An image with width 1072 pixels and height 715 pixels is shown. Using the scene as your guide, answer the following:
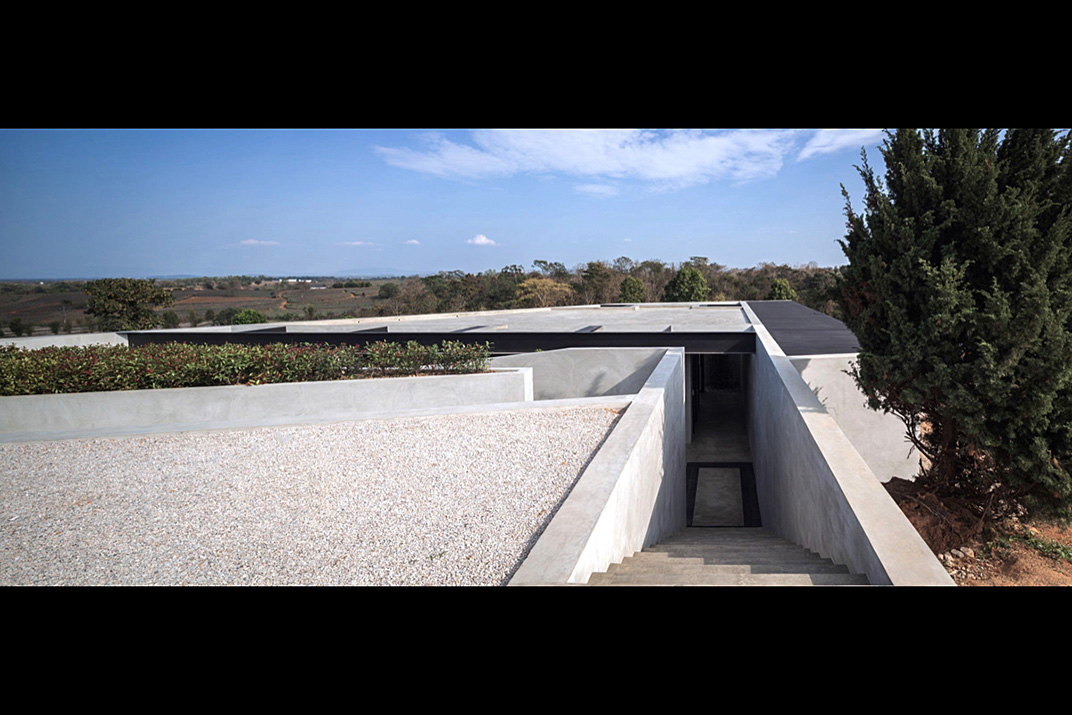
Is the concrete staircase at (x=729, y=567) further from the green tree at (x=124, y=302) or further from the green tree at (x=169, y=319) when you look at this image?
the green tree at (x=124, y=302)

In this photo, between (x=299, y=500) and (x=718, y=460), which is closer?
(x=299, y=500)

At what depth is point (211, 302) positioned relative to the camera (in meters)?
16.5

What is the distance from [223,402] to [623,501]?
5.19 meters

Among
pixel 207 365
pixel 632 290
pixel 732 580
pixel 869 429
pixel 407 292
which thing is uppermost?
pixel 407 292

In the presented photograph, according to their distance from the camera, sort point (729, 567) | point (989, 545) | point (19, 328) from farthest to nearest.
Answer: point (19, 328) → point (989, 545) → point (729, 567)

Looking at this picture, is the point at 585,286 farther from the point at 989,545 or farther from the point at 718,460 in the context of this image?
the point at 989,545

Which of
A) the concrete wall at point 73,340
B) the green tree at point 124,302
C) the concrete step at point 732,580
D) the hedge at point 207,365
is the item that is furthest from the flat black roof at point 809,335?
the green tree at point 124,302

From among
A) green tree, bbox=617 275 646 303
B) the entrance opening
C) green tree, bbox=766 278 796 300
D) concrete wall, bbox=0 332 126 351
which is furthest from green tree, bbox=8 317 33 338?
green tree, bbox=766 278 796 300

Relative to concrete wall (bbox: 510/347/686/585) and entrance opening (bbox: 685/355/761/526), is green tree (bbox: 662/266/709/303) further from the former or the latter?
concrete wall (bbox: 510/347/686/585)

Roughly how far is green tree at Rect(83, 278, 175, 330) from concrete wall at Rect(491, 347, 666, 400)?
406 inches

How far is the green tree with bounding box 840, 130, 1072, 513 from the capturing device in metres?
4.06

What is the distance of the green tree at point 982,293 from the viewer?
13.3ft

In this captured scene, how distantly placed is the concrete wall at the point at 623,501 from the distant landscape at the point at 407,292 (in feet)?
6.09

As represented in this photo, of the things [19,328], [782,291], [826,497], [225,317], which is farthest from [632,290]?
[826,497]
